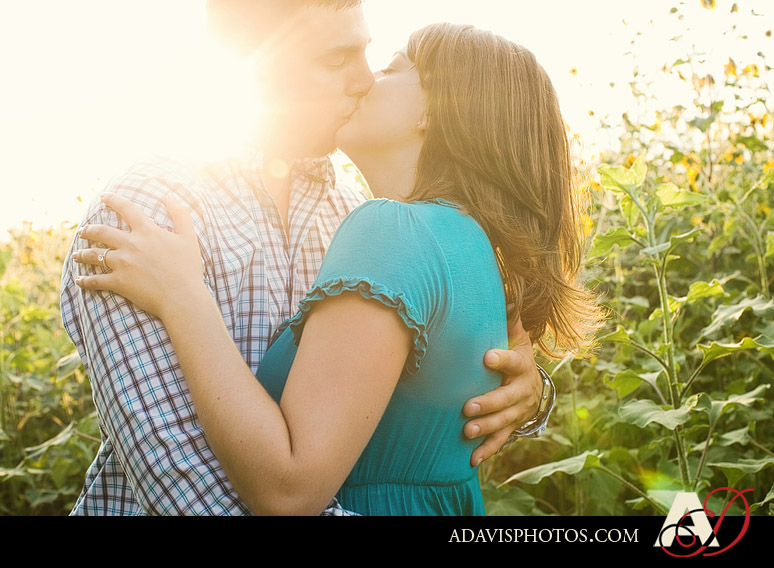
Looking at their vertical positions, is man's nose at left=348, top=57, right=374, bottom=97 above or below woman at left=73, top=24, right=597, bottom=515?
above

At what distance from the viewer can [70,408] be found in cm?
343

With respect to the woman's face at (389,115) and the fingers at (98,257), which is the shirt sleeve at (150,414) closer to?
the fingers at (98,257)

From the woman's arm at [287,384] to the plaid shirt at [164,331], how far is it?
0.16 ft

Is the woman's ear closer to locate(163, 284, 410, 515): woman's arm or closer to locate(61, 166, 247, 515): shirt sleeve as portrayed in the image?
locate(163, 284, 410, 515): woman's arm

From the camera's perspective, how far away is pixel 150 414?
3.79 ft

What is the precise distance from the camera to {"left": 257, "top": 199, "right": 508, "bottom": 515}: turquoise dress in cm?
118

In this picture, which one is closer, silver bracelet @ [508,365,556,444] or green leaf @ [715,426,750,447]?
silver bracelet @ [508,365,556,444]

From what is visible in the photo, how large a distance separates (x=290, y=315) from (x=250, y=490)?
0.45 meters

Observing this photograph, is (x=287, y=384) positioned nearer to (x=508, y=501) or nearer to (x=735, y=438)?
(x=508, y=501)

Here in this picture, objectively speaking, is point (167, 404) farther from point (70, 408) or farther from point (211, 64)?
point (70, 408)

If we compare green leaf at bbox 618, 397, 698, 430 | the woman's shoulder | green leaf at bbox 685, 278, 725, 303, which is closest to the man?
the woman's shoulder

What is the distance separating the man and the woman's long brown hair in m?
0.17

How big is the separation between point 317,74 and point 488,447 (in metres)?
0.88
